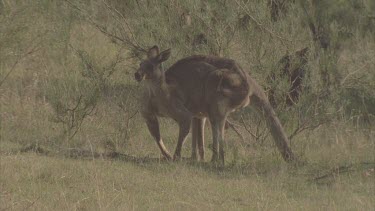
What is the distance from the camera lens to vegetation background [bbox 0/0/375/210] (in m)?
7.59

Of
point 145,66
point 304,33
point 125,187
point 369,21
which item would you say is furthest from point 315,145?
point 369,21

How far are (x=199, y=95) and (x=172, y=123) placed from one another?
100 inches

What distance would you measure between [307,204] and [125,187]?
6.08 ft

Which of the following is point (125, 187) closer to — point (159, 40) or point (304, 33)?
point (159, 40)

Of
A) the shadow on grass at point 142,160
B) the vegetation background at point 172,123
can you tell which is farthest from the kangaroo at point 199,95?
the vegetation background at point 172,123

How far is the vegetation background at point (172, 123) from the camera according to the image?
7.59m

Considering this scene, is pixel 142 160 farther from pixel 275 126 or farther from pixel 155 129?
pixel 275 126

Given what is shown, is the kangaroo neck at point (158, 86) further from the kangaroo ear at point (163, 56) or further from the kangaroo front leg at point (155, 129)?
the kangaroo front leg at point (155, 129)

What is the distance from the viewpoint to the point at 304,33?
1117cm

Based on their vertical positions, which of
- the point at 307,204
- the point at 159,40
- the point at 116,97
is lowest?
the point at 307,204

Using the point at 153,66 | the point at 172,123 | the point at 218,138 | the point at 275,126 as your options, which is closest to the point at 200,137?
the point at 218,138

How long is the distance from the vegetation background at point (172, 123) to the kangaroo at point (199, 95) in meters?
0.30

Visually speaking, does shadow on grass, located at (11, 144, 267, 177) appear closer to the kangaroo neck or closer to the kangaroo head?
the kangaroo neck

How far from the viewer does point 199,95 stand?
9.46 m
